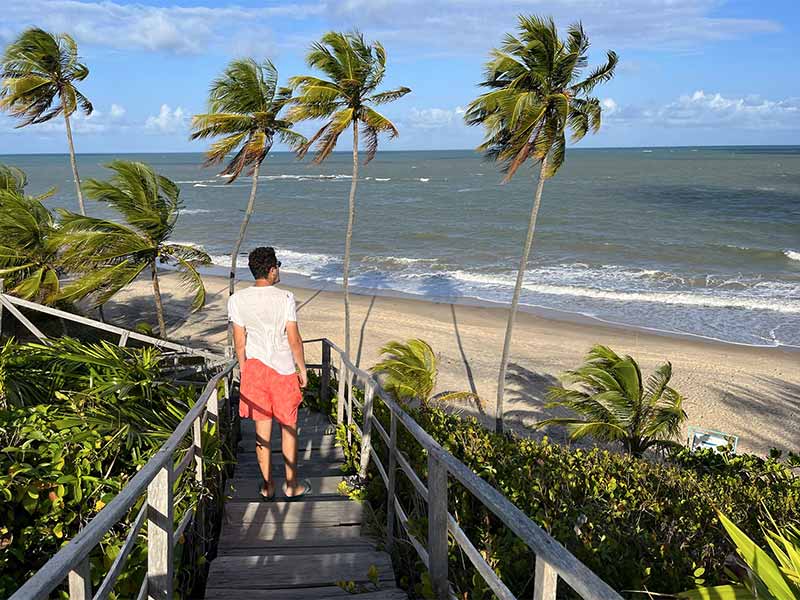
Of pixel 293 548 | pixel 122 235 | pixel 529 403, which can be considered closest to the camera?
pixel 293 548

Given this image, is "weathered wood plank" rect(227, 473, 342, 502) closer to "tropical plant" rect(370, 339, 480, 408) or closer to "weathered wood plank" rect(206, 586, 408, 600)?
"weathered wood plank" rect(206, 586, 408, 600)

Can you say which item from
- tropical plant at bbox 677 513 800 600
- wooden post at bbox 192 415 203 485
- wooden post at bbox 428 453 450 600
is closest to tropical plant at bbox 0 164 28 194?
wooden post at bbox 192 415 203 485

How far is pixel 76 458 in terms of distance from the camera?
12.1 ft

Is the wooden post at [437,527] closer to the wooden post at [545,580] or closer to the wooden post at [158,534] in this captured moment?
the wooden post at [545,580]

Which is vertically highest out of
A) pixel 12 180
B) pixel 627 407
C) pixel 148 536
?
pixel 12 180

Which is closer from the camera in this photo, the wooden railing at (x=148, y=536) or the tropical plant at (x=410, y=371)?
the wooden railing at (x=148, y=536)

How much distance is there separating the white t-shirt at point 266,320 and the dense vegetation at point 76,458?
0.64 meters

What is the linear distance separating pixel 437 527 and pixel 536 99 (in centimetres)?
1026

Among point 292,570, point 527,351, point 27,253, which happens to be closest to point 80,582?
point 292,570

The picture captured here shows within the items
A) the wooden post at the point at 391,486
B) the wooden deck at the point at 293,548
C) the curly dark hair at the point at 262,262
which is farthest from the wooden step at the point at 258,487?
the curly dark hair at the point at 262,262

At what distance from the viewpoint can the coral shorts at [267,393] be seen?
450 centimetres

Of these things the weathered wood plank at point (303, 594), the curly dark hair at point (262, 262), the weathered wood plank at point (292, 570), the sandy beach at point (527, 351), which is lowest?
the sandy beach at point (527, 351)

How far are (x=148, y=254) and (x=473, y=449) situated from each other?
29.5 feet

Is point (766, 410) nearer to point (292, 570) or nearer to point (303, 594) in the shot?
point (292, 570)
